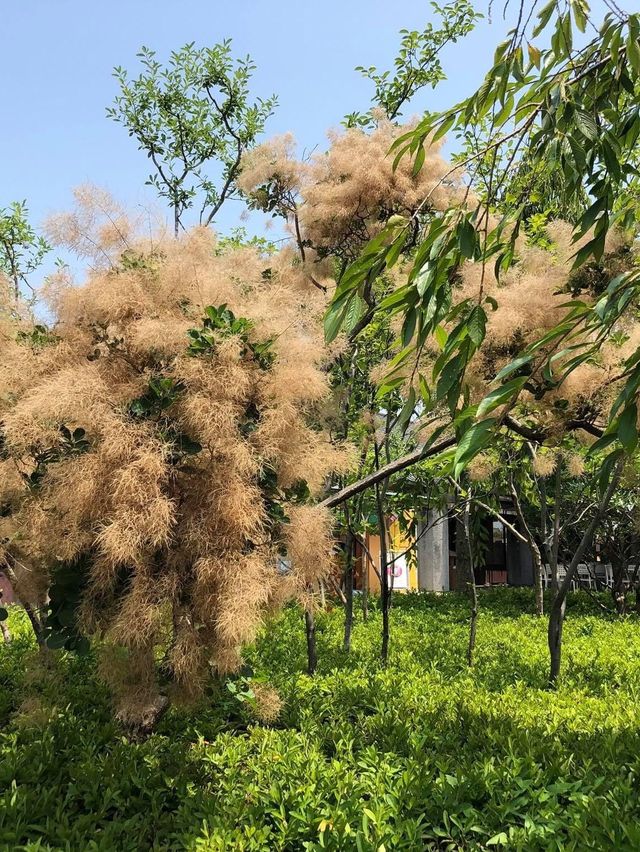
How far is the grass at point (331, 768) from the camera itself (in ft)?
7.71

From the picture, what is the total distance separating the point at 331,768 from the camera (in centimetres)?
281

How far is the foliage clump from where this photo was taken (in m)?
2.21

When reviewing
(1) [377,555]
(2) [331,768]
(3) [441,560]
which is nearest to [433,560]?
(3) [441,560]

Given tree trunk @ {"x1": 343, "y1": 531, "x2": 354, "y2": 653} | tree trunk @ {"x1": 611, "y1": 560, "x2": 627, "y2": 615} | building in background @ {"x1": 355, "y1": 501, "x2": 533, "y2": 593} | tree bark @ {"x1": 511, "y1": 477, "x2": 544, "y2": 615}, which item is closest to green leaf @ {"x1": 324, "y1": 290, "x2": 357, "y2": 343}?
tree trunk @ {"x1": 343, "y1": 531, "x2": 354, "y2": 653}

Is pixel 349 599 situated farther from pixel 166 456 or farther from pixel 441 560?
pixel 441 560

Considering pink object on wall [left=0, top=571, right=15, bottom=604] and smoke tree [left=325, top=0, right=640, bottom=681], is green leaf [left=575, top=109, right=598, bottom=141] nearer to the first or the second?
smoke tree [left=325, top=0, right=640, bottom=681]

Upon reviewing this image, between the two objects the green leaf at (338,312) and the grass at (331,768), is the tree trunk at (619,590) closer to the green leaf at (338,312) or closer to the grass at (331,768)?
the grass at (331,768)

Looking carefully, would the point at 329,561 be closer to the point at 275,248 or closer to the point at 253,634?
the point at 253,634

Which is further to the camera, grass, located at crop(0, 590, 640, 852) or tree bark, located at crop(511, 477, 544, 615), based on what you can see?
tree bark, located at crop(511, 477, 544, 615)

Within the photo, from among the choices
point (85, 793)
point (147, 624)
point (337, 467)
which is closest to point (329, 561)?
point (337, 467)

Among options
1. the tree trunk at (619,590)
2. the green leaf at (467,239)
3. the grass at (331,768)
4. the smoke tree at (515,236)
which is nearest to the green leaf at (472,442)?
the smoke tree at (515,236)

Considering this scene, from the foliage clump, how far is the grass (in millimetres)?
500

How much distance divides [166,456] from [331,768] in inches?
61.4

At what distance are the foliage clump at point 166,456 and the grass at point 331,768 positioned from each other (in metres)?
0.50
